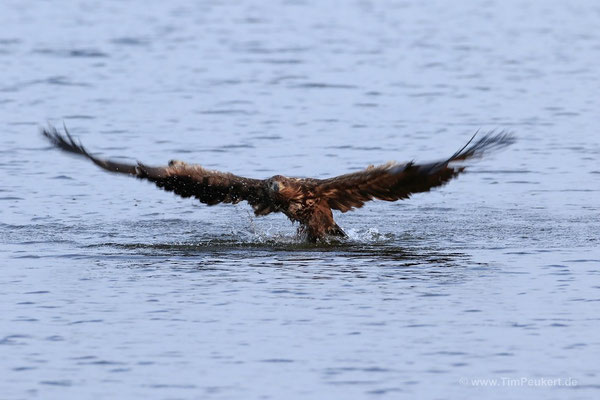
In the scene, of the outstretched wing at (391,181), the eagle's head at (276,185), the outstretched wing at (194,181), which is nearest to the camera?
the outstretched wing at (391,181)

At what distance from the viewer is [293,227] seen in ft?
40.9

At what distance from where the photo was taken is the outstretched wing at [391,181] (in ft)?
34.6

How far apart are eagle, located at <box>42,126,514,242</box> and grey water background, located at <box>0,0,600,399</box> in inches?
11.0

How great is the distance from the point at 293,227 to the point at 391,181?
174 cm

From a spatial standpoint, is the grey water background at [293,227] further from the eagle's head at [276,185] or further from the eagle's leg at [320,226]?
the eagle's head at [276,185]

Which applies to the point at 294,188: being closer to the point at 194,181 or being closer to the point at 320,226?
the point at 320,226

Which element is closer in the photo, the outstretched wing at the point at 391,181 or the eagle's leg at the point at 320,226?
the outstretched wing at the point at 391,181

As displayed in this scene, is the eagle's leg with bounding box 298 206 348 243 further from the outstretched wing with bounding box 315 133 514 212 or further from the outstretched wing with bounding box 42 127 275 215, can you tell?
the outstretched wing with bounding box 42 127 275 215

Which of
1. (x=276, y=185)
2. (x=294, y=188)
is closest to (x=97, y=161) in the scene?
(x=276, y=185)

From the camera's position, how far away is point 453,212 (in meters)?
12.9

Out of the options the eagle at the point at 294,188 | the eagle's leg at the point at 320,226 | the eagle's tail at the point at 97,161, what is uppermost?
the eagle's tail at the point at 97,161

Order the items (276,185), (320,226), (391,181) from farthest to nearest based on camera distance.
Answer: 1. (320,226)
2. (276,185)
3. (391,181)

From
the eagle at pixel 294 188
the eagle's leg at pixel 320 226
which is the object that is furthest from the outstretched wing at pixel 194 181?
the eagle's leg at pixel 320 226

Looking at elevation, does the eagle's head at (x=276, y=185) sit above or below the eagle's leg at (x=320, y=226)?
above
